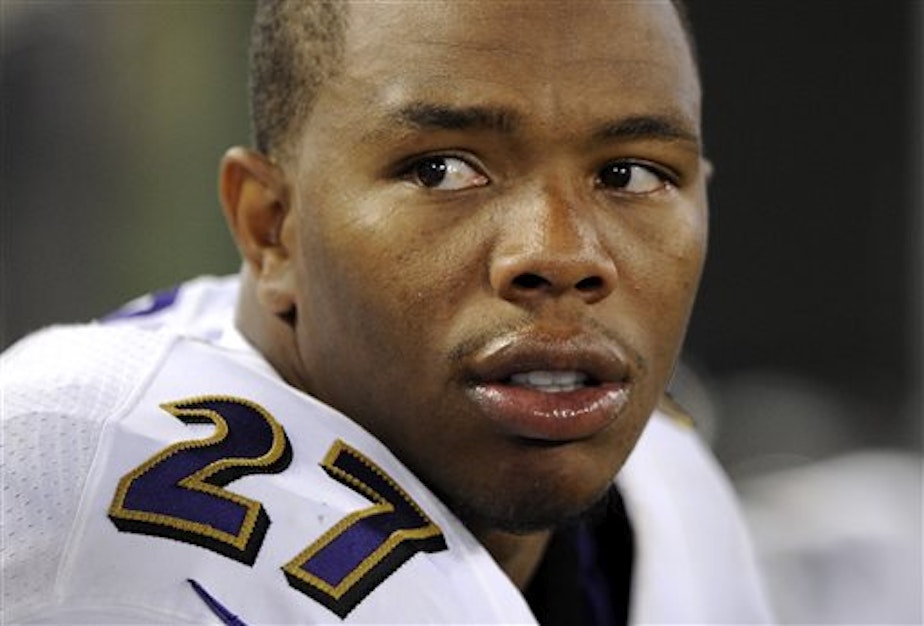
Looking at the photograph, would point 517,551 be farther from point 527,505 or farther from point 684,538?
point 684,538

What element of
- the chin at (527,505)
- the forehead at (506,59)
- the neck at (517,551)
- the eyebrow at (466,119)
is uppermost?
the forehead at (506,59)

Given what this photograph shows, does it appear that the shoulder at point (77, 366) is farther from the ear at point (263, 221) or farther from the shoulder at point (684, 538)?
the shoulder at point (684, 538)

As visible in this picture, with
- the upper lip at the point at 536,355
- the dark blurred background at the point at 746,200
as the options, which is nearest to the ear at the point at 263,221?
the upper lip at the point at 536,355

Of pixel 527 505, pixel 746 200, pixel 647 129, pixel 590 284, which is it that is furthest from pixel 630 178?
pixel 746 200

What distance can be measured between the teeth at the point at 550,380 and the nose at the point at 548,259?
9 cm

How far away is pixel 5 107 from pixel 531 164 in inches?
256

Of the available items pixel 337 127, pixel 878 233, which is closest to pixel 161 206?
pixel 878 233

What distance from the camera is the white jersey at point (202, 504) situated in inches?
78.8

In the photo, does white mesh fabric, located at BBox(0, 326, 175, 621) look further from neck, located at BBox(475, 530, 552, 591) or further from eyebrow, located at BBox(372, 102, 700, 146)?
neck, located at BBox(475, 530, 552, 591)

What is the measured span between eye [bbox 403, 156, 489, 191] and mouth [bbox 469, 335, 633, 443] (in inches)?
8.3

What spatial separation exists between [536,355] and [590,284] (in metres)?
0.12

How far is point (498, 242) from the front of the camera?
223 cm

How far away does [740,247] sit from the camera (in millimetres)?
8461

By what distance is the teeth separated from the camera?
7.34 ft
